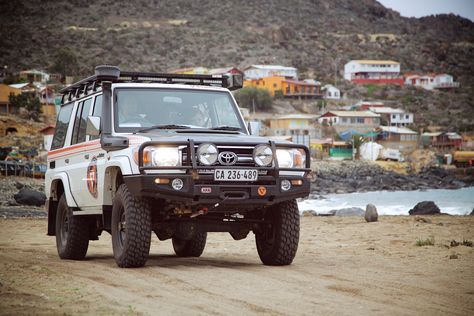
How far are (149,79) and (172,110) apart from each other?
0.88m

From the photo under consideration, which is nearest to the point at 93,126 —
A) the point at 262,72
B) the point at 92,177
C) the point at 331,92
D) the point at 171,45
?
the point at 92,177

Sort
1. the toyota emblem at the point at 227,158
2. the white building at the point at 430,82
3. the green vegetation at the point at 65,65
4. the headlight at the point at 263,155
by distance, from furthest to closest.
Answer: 1. the white building at the point at 430,82
2. the green vegetation at the point at 65,65
3. the headlight at the point at 263,155
4. the toyota emblem at the point at 227,158

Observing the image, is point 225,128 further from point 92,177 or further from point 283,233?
point 92,177

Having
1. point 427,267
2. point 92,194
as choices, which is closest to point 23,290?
point 92,194

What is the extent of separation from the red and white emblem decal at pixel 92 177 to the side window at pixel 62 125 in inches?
69.0

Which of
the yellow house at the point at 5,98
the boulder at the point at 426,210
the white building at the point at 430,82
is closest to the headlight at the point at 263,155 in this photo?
the boulder at the point at 426,210

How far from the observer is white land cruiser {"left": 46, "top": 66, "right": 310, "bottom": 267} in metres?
9.38

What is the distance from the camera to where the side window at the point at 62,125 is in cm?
1266

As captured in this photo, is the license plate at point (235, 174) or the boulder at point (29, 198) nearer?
the license plate at point (235, 174)

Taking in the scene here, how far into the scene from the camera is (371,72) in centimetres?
17050

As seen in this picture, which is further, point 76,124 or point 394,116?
point 394,116

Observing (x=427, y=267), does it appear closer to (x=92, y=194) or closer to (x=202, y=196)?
(x=202, y=196)

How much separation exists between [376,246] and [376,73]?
161 m

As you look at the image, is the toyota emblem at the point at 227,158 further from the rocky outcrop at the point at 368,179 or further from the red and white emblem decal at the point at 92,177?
the rocky outcrop at the point at 368,179
